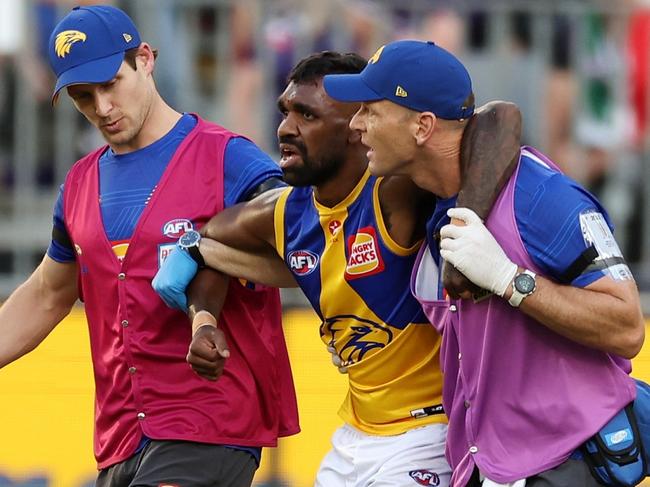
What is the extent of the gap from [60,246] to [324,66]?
1.38 metres

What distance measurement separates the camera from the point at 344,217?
531 centimetres

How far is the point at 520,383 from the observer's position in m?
4.87

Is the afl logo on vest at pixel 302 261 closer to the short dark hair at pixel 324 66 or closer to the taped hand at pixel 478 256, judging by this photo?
the short dark hair at pixel 324 66

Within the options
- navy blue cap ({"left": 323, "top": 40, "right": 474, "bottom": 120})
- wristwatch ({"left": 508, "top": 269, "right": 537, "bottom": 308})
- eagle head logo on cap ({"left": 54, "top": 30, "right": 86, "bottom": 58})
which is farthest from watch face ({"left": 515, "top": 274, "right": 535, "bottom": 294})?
eagle head logo on cap ({"left": 54, "top": 30, "right": 86, "bottom": 58})

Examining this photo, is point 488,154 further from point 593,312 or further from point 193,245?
point 193,245

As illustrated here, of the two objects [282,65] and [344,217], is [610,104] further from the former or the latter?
[344,217]

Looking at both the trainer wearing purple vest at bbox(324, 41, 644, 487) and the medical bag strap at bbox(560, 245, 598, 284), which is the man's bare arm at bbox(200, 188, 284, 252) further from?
the medical bag strap at bbox(560, 245, 598, 284)

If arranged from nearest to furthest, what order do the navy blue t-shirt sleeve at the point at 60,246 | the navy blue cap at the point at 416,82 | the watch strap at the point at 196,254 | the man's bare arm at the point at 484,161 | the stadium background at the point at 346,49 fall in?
the man's bare arm at the point at 484,161 < the navy blue cap at the point at 416,82 < the watch strap at the point at 196,254 < the navy blue t-shirt sleeve at the point at 60,246 < the stadium background at the point at 346,49

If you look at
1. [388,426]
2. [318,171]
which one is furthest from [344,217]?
[388,426]

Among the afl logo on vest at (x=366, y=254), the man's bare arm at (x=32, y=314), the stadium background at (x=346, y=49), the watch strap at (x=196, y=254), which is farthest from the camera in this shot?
the stadium background at (x=346, y=49)

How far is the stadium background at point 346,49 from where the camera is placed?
35.1ft

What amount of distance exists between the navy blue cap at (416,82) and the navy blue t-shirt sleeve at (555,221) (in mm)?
377

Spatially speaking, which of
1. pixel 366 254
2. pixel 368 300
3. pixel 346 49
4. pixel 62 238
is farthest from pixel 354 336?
pixel 346 49

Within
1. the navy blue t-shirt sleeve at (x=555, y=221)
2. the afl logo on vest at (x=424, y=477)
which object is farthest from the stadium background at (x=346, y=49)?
the navy blue t-shirt sleeve at (x=555, y=221)
